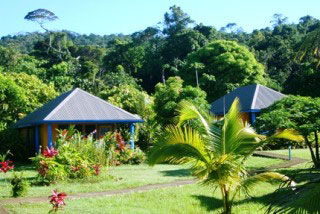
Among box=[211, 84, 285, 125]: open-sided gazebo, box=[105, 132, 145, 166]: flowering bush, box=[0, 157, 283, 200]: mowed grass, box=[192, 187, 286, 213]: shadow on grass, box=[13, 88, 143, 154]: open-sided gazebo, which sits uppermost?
box=[211, 84, 285, 125]: open-sided gazebo

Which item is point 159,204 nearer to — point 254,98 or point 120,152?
point 120,152

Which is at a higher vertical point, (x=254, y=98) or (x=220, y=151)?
(x=254, y=98)

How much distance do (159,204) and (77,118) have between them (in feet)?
37.5

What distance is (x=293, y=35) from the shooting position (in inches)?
2050

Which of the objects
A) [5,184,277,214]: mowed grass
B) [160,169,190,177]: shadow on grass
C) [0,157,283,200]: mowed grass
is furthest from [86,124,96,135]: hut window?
[5,184,277,214]: mowed grass

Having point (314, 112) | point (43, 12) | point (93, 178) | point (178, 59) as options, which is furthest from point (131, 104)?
point (43, 12)

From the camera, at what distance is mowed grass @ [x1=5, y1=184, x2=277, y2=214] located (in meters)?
10.1

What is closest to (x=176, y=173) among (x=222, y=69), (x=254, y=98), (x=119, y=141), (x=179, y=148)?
(x=119, y=141)

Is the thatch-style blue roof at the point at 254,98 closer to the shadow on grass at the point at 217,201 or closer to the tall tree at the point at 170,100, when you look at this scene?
the tall tree at the point at 170,100

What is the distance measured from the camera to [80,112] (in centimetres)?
2214

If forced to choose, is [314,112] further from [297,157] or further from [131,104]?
[131,104]

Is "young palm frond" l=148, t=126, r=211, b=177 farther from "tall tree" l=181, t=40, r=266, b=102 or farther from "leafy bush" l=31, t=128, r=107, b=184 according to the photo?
"tall tree" l=181, t=40, r=266, b=102

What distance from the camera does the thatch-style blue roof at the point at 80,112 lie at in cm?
2127

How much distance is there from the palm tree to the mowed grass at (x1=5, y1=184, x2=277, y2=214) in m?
2.38
